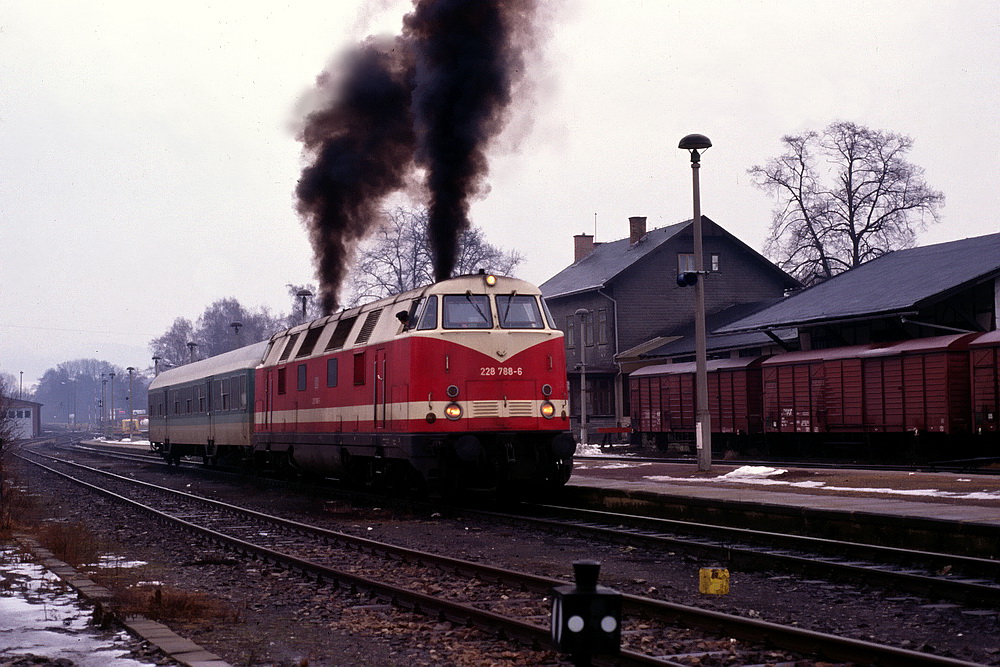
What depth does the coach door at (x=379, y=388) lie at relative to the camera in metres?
18.4

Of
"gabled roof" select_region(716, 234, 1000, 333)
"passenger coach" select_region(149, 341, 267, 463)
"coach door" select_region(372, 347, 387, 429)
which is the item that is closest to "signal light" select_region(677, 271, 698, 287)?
"coach door" select_region(372, 347, 387, 429)

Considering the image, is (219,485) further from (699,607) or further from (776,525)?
(699,607)

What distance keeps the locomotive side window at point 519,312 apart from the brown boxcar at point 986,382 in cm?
1277

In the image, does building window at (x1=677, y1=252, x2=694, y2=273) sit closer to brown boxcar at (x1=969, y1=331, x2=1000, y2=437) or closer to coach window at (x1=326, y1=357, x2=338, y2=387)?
brown boxcar at (x1=969, y1=331, x2=1000, y2=437)

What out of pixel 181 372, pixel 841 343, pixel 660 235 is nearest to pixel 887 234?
pixel 660 235

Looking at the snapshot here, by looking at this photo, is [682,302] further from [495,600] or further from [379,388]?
[495,600]

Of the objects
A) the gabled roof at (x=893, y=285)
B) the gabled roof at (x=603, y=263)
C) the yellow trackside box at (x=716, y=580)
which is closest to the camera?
the yellow trackside box at (x=716, y=580)

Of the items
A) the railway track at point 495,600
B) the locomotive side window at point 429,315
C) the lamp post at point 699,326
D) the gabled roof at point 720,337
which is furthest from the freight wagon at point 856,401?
the railway track at point 495,600

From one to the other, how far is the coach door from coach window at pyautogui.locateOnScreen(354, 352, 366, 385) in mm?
652

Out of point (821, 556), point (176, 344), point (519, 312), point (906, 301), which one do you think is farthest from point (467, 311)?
point (176, 344)

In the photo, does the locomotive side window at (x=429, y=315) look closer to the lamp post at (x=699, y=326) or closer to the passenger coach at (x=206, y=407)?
the lamp post at (x=699, y=326)

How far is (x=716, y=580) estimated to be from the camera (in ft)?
32.8

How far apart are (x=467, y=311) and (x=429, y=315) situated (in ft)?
1.99

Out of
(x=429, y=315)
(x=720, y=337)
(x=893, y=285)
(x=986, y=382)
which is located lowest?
(x=986, y=382)
